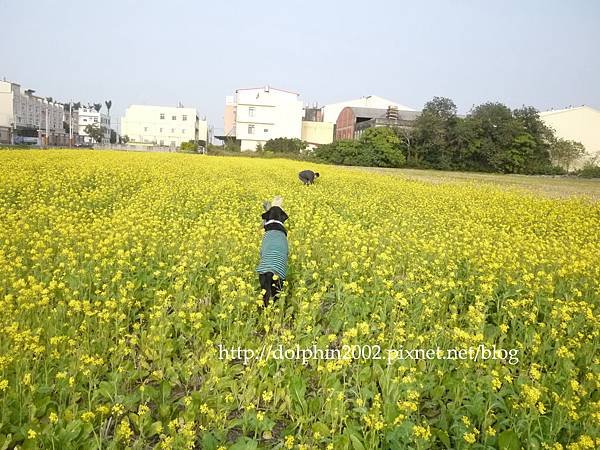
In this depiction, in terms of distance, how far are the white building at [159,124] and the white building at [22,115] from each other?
446 inches

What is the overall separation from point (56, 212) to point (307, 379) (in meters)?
5.60

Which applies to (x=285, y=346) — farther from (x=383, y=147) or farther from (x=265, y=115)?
(x=265, y=115)

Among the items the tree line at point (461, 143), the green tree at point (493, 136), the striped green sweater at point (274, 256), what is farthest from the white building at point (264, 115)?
the striped green sweater at point (274, 256)

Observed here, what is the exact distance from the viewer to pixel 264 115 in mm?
58469

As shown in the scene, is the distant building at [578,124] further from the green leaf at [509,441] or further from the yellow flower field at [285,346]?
the green leaf at [509,441]

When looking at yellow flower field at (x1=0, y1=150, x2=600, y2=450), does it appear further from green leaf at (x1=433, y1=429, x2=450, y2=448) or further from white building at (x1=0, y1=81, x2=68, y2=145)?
white building at (x1=0, y1=81, x2=68, y2=145)

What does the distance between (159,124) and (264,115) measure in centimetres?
2624

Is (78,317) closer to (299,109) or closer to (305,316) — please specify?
(305,316)

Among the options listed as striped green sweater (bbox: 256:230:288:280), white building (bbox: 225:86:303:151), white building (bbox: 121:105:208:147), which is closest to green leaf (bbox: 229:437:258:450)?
striped green sweater (bbox: 256:230:288:280)

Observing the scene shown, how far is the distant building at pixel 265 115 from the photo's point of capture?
5834 centimetres

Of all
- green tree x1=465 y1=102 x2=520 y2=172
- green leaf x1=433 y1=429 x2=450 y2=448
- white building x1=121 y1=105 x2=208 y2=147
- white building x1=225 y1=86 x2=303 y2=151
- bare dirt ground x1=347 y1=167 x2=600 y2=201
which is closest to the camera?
green leaf x1=433 y1=429 x2=450 y2=448

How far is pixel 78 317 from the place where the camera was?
396cm

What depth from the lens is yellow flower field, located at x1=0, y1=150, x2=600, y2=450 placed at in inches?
110

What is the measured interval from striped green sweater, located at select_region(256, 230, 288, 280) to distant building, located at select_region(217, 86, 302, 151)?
54.0 metres
